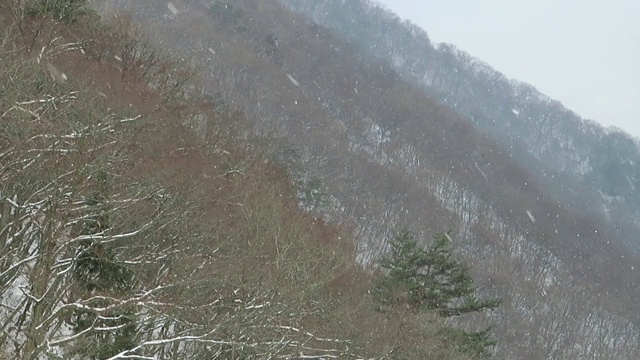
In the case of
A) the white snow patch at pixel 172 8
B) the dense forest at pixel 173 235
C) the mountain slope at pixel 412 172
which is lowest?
the mountain slope at pixel 412 172

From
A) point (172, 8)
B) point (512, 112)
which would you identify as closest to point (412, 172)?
point (172, 8)

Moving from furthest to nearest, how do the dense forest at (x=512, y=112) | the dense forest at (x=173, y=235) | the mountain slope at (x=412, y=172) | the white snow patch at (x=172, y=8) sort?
the dense forest at (x=512, y=112) < the white snow patch at (x=172, y=8) < the mountain slope at (x=412, y=172) < the dense forest at (x=173, y=235)

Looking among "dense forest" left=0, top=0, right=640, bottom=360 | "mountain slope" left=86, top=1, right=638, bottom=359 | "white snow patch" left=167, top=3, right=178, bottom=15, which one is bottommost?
"mountain slope" left=86, top=1, right=638, bottom=359

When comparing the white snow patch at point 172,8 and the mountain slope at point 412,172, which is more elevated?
the white snow patch at point 172,8

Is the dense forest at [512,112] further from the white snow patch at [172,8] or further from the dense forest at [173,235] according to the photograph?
the dense forest at [173,235]

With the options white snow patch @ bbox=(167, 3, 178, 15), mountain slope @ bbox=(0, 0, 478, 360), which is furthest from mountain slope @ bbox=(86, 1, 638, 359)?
mountain slope @ bbox=(0, 0, 478, 360)

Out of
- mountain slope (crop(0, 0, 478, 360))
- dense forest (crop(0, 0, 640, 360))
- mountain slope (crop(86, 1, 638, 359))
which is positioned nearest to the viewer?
mountain slope (crop(0, 0, 478, 360))

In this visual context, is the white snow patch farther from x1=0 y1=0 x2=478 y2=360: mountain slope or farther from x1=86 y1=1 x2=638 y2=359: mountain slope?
x1=0 y1=0 x2=478 y2=360: mountain slope

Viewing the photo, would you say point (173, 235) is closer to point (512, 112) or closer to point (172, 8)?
point (172, 8)

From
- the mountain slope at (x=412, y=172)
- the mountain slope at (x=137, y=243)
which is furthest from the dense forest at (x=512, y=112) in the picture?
the mountain slope at (x=137, y=243)

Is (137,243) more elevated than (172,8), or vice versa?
(137,243)

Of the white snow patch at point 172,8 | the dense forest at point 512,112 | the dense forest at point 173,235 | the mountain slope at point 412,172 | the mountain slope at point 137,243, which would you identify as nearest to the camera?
the mountain slope at point 137,243

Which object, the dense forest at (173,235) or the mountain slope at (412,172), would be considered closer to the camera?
the dense forest at (173,235)

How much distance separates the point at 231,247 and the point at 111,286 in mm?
2766
